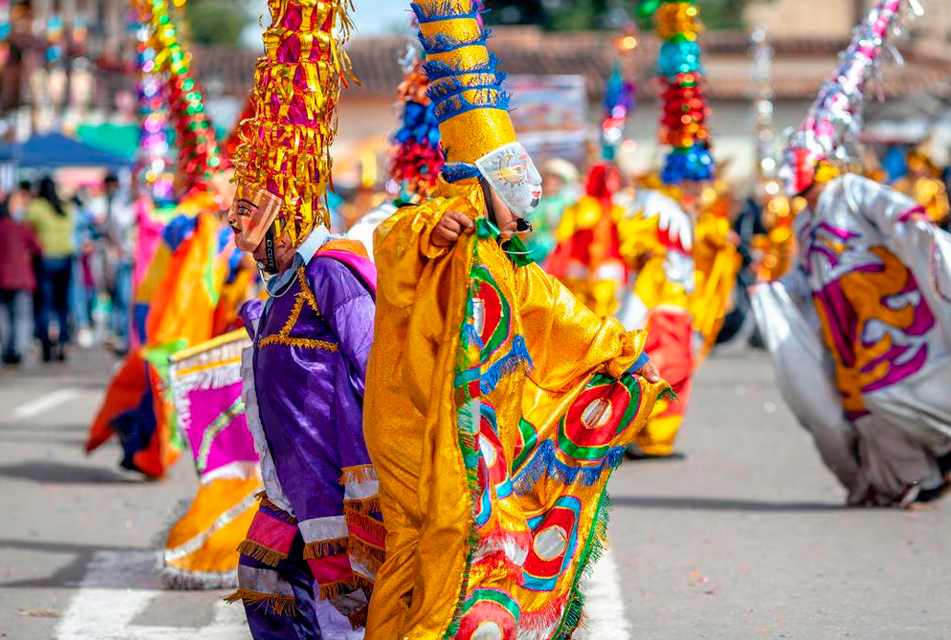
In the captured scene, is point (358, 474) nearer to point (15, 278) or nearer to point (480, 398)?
point (480, 398)

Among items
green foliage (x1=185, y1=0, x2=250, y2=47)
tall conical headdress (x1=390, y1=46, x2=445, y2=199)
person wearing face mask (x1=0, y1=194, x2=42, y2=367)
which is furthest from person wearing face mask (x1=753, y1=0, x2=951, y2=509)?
green foliage (x1=185, y1=0, x2=250, y2=47)

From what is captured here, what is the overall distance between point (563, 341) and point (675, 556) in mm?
2778

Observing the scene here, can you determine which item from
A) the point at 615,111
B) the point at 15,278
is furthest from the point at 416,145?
the point at 15,278

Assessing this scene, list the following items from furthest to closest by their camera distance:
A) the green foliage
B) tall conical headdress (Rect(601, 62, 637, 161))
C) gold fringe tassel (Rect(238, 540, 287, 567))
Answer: the green foliage → tall conical headdress (Rect(601, 62, 637, 161)) → gold fringe tassel (Rect(238, 540, 287, 567))

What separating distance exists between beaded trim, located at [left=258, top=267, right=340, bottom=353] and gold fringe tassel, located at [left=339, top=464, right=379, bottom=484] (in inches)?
13.5

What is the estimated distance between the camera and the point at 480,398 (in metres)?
4.41

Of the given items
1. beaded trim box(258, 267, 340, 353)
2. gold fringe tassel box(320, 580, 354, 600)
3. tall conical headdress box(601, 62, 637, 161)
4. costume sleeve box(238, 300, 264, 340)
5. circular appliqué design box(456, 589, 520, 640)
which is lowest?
tall conical headdress box(601, 62, 637, 161)

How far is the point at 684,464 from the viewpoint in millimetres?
10328

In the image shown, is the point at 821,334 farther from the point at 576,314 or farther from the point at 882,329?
the point at 576,314

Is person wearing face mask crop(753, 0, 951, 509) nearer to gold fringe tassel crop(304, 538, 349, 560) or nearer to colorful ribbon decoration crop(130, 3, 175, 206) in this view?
gold fringe tassel crop(304, 538, 349, 560)

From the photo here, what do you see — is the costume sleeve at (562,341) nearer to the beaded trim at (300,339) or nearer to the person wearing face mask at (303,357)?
the person wearing face mask at (303,357)

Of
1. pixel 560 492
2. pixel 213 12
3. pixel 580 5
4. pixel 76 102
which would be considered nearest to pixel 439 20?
pixel 560 492

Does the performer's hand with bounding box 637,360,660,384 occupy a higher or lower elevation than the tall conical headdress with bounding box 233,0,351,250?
lower

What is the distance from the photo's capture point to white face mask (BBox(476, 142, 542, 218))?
454cm
